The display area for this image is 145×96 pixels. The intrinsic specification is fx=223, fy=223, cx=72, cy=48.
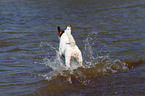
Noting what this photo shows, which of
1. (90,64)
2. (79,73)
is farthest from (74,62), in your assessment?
(90,64)

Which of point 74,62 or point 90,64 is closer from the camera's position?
point 74,62

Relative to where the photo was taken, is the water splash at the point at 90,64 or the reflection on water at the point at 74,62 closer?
the reflection on water at the point at 74,62

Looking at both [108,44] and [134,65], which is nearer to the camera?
[134,65]

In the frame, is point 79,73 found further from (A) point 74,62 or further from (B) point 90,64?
(B) point 90,64

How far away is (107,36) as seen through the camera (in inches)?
362

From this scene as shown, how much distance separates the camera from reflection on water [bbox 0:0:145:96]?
4.74 metres

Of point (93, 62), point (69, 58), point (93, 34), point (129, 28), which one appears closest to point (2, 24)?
point (93, 34)

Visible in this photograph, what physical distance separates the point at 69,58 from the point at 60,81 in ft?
2.02

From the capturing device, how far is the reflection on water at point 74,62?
4.74 m

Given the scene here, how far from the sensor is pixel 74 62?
17.5 ft

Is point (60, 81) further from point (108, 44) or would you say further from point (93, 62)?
point (108, 44)

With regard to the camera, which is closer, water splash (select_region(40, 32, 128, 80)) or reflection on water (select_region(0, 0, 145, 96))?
reflection on water (select_region(0, 0, 145, 96))

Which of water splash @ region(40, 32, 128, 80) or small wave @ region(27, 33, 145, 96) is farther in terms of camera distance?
water splash @ region(40, 32, 128, 80)

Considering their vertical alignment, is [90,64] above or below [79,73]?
above
